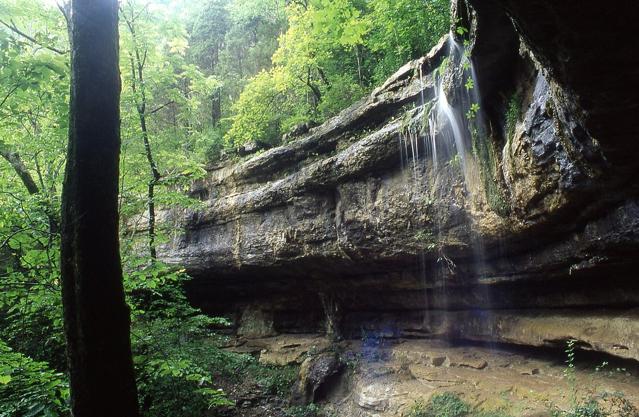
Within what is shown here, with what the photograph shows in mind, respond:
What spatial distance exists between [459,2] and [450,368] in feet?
24.9

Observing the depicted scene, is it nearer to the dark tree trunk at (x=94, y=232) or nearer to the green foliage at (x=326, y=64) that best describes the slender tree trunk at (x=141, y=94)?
the green foliage at (x=326, y=64)

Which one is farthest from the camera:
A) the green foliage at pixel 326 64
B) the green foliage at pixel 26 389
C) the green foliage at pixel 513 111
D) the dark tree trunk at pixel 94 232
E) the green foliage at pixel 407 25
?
the green foliage at pixel 326 64

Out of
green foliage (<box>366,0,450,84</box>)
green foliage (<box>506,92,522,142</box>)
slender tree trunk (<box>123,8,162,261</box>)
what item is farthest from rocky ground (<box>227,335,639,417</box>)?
green foliage (<box>366,0,450,84</box>)

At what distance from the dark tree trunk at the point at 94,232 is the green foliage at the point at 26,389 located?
79 centimetres

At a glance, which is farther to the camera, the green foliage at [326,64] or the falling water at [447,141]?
the green foliage at [326,64]

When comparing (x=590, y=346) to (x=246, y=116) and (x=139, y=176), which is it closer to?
(x=139, y=176)

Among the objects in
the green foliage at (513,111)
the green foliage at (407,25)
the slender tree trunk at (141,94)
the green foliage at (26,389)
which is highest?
the green foliage at (407,25)

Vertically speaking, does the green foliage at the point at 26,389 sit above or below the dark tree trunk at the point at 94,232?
below

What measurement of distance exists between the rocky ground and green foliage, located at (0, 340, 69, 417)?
21.4 ft

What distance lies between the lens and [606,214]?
221 inches

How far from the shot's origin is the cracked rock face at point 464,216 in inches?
166

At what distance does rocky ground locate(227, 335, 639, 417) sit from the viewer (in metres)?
6.65

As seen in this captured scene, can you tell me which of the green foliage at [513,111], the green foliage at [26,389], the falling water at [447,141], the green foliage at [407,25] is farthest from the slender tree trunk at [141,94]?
the green foliage at [513,111]

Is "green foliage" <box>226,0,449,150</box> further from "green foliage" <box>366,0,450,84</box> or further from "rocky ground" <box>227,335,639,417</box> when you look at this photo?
"rocky ground" <box>227,335,639,417</box>
